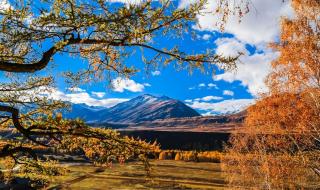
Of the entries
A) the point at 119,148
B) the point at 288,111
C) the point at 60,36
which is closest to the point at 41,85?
the point at 119,148

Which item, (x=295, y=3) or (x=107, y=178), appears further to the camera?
(x=107, y=178)

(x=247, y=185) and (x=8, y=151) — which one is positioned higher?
(x=8, y=151)

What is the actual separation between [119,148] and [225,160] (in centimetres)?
3250

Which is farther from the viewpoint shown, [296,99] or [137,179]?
[137,179]

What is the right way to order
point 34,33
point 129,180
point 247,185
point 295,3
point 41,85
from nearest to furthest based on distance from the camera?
point 34,33 < point 41,85 < point 295,3 < point 247,185 < point 129,180

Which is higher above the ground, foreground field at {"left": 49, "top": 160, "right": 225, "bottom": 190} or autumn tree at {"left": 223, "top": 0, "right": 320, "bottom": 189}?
autumn tree at {"left": 223, "top": 0, "right": 320, "bottom": 189}

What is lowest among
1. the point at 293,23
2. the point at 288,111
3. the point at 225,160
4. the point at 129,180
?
the point at 129,180

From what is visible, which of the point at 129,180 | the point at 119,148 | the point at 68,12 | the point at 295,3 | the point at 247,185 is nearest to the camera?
the point at 68,12

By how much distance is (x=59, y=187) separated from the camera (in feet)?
177

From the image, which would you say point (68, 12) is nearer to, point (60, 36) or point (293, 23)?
point (60, 36)

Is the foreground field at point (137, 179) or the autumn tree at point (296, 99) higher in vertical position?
the autumn tree at point (296, 99)

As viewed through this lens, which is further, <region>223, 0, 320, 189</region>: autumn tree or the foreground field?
the foreground field

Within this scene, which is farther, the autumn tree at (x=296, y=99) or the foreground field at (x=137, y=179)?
the foreground field at (x=137, y=179)

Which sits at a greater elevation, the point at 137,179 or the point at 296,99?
the point at 296,99
